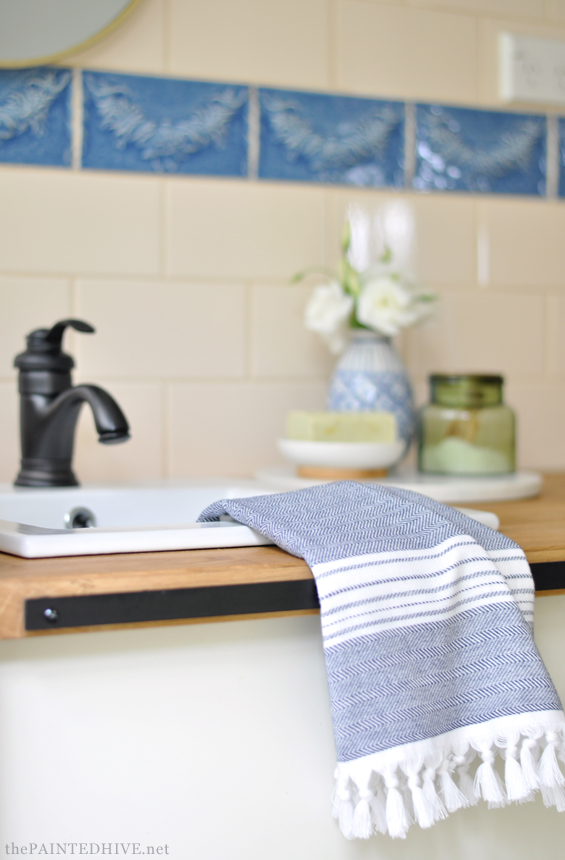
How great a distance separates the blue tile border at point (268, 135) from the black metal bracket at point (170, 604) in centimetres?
72

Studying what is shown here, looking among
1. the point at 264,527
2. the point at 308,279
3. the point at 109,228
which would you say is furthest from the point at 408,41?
the point at 264,527

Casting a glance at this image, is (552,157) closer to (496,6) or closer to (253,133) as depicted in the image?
(496,6)

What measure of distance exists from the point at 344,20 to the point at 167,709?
1.02 m

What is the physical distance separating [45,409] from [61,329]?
9cm

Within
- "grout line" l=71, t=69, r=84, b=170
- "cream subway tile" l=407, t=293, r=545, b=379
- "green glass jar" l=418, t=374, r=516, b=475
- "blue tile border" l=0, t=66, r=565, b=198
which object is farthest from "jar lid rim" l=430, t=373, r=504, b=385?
"grout line" l=71, t=69, r=84, b=170

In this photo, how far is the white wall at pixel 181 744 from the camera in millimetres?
524

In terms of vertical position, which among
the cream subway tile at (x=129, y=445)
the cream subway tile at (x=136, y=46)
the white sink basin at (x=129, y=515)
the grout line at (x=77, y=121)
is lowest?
the white sink basin at (x=129, y=515)

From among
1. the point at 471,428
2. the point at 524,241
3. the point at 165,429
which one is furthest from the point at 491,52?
the point at 165,429

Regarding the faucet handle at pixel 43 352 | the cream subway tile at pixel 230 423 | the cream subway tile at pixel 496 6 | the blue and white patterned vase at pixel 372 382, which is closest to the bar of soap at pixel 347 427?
the blue and white patterned vase at pixel 372 382

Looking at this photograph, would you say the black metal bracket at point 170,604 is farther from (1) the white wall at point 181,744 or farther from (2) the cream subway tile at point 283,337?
(2) the cream subway tile at point 283,337

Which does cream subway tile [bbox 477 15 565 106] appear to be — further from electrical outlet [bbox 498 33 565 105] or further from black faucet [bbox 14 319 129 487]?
black faucet [bbox 14 319 129 487]

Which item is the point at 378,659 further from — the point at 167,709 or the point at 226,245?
the point at 226,245

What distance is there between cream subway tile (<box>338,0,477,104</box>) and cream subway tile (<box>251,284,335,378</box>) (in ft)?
1.06

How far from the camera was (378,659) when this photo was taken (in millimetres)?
545
